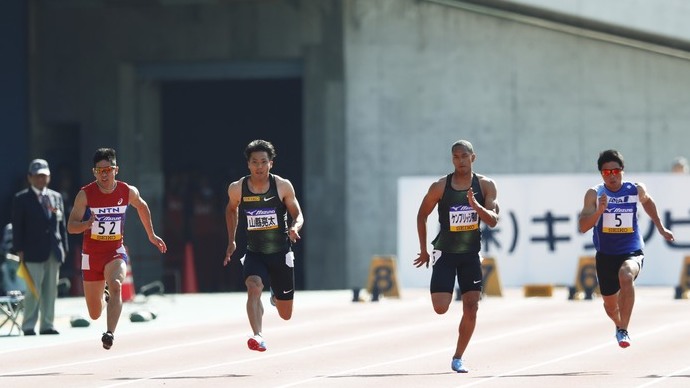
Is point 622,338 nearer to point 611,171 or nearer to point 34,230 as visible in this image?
point 611,171

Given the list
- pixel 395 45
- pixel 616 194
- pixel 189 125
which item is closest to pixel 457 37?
pixel 395 45

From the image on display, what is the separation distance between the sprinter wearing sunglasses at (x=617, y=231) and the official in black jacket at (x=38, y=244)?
7.97 meters

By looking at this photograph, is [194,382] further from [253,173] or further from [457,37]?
[457,37]

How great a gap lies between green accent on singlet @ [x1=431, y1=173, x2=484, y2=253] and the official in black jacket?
25.0 ft

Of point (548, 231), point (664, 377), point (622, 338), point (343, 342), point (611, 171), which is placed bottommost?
point (343, 342)

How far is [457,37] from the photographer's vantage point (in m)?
35.8

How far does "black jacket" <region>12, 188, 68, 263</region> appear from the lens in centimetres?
2112

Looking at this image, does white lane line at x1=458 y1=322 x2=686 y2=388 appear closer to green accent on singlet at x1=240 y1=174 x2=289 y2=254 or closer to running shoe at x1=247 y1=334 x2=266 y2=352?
running shoe at x1=247 y1=334 x2=266 y2=352

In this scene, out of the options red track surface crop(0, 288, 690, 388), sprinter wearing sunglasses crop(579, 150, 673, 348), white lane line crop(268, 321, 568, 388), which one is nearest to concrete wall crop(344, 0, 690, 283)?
red track surface crop(0, 288, 690, 388)

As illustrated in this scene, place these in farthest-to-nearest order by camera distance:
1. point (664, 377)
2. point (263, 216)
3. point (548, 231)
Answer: point (548, 231) → point (263, 216) → point (664, 377)

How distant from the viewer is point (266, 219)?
15773 millimetres

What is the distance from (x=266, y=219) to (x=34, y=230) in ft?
20.4

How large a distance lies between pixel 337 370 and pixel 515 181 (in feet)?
54.0

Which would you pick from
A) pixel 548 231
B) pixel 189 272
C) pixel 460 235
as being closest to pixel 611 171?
pixel 460 235
